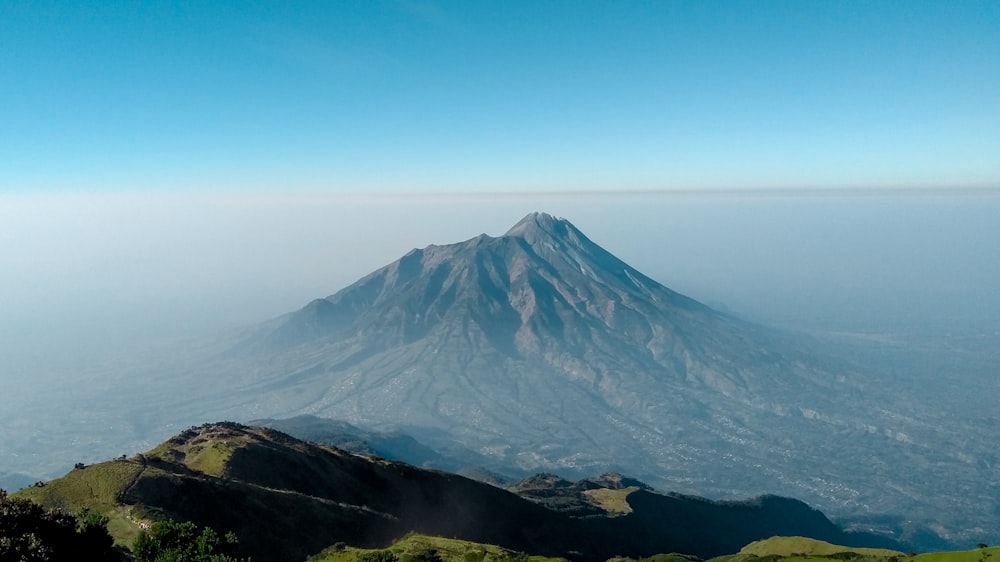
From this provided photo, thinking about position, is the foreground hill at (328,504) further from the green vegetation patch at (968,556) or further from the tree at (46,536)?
the green vegetation patch at (968,556)

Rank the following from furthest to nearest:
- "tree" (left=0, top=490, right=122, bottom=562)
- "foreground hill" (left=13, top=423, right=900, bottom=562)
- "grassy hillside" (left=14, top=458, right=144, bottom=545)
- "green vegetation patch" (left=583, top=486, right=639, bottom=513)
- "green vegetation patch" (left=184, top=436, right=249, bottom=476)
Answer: "green vegetation patch" (left=583, top=486, right=639, bottom=513)
"green vegetation patch" (left=184, top=436, right=249, bottom=476)
"foreground hill" (left=13, top=423, right=900, bottom=562)
"grassy hillside" (left=14, top=458, right=144, bottom=545)
"tree" (left=0, top=490, right=122, bottom=562)

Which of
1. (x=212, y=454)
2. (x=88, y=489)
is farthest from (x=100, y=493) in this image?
(x=212, y=454)

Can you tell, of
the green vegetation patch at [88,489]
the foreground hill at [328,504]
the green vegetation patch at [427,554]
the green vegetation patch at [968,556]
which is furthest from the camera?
the foreground hill at [328,504]

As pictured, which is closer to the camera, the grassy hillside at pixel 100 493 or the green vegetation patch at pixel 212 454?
the grassy hillside at pixel 100 493

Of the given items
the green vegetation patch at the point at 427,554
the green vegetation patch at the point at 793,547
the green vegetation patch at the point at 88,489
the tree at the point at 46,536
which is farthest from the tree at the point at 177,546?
the green vegetation patch at the point at 793,547

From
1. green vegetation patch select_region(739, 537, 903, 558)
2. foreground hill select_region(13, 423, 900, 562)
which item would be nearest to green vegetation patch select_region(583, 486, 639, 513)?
foreground hill select_region(13, 423, 900, 562)

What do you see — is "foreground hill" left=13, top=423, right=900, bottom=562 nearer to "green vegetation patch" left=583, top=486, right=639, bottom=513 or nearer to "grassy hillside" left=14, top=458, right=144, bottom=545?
"grassy hillside" left=14, top=458, right=144, bottom=545

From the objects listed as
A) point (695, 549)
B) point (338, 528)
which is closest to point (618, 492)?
point (695, 549)
